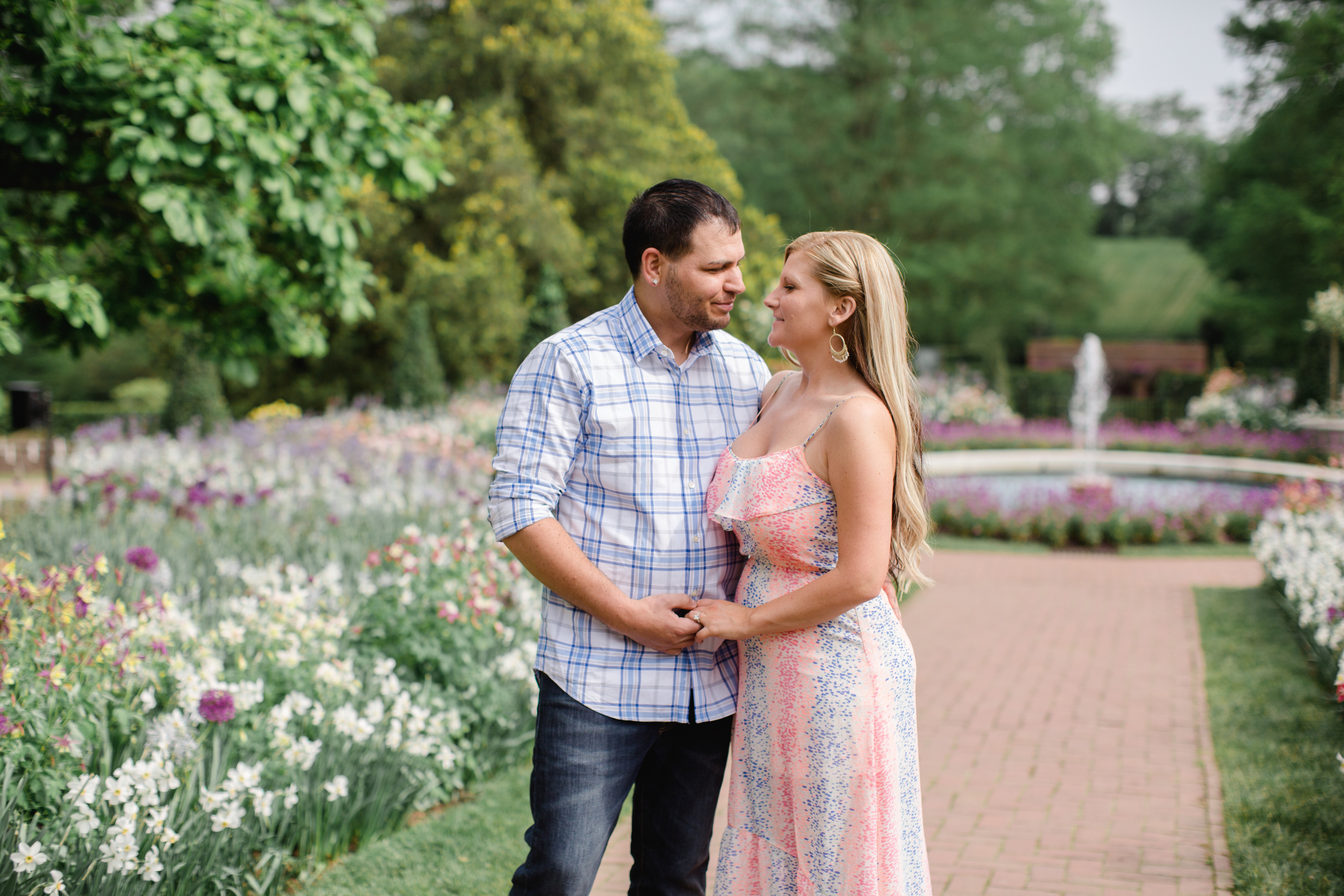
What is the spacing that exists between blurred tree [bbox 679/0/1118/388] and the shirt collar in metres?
24.5

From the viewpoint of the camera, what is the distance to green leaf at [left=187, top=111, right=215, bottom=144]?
3.29 metres

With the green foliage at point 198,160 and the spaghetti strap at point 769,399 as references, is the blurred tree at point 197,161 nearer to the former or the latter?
the green foliage at point 198,160

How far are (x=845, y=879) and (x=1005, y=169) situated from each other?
27291 millimetres

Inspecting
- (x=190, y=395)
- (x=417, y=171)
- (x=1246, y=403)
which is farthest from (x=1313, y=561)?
(x=1246, y=403)

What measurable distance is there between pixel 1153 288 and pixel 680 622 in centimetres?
5541

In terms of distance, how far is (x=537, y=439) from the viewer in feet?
6.55

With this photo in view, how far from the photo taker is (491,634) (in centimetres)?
423

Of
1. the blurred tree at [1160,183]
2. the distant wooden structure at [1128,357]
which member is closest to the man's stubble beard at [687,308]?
the distant wooden structure at [1128,357]

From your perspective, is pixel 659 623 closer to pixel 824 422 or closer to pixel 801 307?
pixel 824 422

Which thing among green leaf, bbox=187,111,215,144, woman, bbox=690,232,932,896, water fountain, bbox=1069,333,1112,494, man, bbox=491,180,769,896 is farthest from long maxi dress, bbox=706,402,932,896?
water fountain, bbox=1069,333,1112,494

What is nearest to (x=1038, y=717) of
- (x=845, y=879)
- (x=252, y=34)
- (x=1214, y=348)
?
(x=845, y=879)

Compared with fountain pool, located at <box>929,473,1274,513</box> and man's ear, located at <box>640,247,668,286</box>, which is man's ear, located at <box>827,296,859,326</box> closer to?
man's ear, located at <box>640,247,668,286</box>

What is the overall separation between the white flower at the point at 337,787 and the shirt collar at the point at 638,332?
180 cm

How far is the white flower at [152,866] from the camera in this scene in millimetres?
2449
